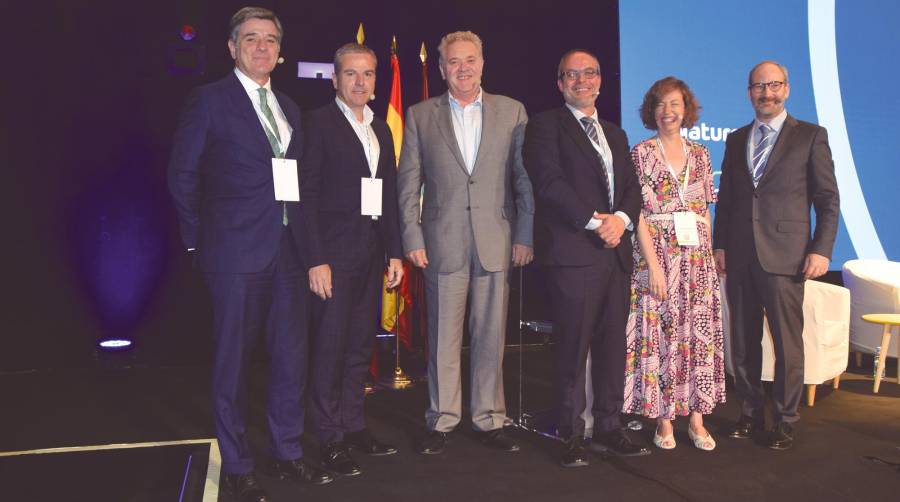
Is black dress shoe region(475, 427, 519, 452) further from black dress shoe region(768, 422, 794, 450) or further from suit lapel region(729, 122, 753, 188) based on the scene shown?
suit lapel region(729, 122, 753, 188)

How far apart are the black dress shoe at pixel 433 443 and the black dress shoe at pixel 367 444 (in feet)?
0.38

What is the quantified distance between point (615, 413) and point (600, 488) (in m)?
0.45

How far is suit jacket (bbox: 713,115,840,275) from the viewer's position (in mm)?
2951

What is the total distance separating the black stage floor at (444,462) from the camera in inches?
93.7

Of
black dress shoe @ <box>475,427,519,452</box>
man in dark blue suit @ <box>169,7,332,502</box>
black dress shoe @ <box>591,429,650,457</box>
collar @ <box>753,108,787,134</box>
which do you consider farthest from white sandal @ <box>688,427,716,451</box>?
man in dark blue suit @ <box>169,7,332,502</box>

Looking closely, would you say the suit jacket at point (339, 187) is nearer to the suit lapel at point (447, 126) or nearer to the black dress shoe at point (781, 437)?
the suit lapel at point (447, 126)

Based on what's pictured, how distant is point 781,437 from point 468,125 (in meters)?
1.81

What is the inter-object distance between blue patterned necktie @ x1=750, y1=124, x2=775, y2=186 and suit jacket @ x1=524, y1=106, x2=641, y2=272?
65cm

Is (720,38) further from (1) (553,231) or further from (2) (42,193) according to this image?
(2) (42,193)

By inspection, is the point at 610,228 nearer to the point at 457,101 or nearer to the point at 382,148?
the point at 457,101

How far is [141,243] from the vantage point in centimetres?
475

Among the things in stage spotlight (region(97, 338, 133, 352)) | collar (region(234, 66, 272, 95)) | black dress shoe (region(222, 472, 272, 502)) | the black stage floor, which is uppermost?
collar (region(234, 66, 272, 95))

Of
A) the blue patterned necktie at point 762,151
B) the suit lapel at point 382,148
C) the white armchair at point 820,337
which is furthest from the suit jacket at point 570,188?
the white armchair at point 820,337

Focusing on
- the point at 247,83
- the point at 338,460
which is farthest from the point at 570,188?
the point at 338,460
